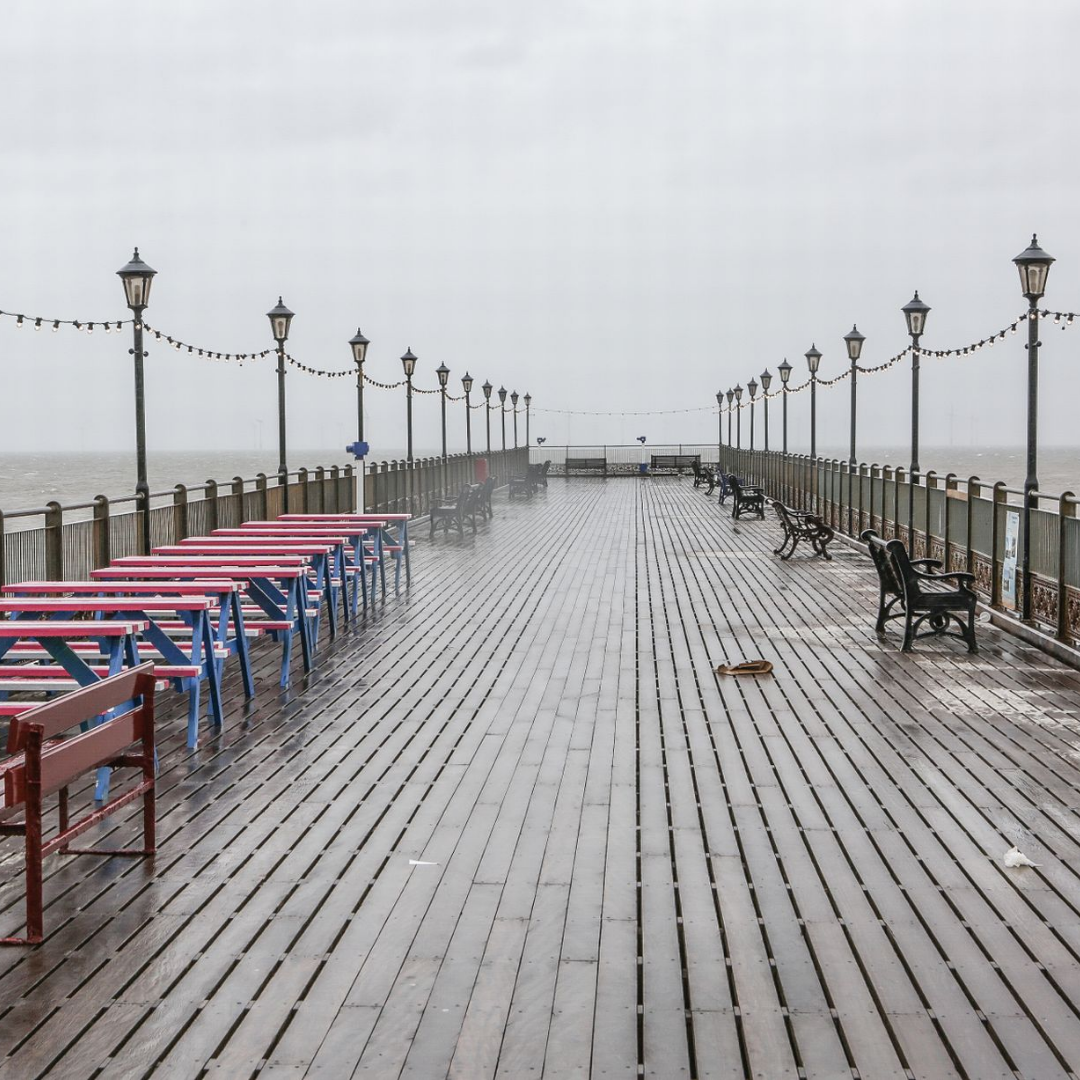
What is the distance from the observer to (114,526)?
39.6ft

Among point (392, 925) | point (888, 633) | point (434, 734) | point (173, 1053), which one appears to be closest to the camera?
point (173, 1053)

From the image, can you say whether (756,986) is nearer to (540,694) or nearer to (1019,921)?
(1019,921)

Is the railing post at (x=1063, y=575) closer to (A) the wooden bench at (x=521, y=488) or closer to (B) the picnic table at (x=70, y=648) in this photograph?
(B) the picnic table at (x=70, y=648)

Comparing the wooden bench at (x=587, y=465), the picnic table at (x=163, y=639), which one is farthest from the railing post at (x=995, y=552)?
the wooden bench at (x=587, y=465)

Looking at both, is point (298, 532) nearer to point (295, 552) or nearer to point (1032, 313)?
point (295, 552)

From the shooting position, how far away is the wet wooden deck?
11.6 ft

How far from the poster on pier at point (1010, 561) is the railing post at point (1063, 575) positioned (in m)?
1.30

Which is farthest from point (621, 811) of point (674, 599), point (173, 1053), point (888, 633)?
point (674, 599)

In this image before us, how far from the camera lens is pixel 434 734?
7230 millimetres

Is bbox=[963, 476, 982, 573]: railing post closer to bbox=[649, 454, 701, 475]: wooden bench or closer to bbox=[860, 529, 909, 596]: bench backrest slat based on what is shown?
bbox=[860, 529, 909, 596]: bench backrest slat

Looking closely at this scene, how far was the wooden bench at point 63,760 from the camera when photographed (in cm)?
419

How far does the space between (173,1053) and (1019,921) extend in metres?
2.72

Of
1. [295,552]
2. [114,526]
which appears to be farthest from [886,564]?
[114,526]

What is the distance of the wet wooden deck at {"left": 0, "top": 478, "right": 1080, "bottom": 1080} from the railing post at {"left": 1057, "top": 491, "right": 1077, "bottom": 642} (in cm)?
91
